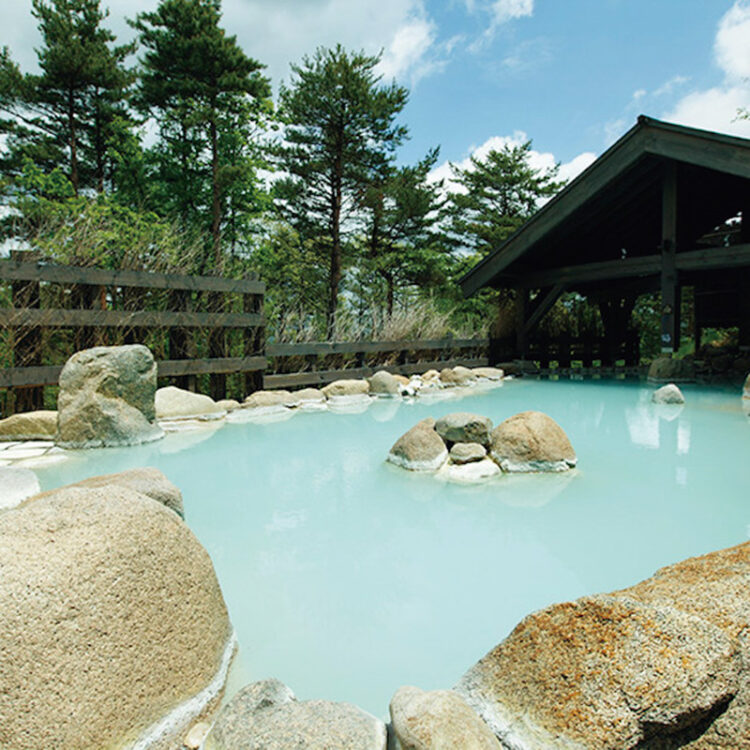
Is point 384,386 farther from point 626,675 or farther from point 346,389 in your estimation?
point 626,675

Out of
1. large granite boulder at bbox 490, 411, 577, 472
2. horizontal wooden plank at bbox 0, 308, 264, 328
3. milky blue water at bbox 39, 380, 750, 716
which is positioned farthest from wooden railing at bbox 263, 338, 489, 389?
large granite boulder at bbox 490, 411, 577, 472

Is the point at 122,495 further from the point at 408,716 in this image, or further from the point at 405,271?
the point at 405,271

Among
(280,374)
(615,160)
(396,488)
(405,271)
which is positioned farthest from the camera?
(405,271)

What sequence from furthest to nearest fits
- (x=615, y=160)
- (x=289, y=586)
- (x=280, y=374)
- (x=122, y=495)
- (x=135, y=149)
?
(x=135, y=149), (x=615, y=160), (x=280, y=374), (x=289, y=586), (x=122, y=495)

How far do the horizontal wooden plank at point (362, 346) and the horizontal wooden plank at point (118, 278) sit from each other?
936 millimetres

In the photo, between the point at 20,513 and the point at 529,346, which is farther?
the point at 529,346

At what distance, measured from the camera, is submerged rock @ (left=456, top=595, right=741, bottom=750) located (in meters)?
1.04

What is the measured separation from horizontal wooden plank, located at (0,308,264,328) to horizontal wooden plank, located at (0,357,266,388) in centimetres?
45

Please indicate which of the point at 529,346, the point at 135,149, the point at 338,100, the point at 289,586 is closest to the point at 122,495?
the point at 289,586

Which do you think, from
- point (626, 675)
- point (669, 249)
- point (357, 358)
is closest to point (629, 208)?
point (669, 249)

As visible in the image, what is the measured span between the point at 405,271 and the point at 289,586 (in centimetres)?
1451

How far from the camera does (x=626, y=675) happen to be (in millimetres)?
1108

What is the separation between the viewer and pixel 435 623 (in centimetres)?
189

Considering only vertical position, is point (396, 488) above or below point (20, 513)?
below
